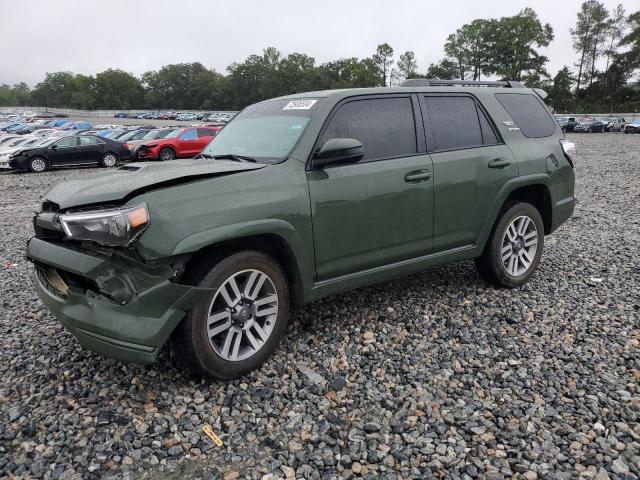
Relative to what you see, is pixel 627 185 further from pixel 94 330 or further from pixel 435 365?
pixel 94 330

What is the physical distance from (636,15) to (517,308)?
312ft

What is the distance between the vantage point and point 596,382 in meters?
3.09

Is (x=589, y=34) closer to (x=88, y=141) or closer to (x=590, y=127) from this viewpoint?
(x=590, y=127)

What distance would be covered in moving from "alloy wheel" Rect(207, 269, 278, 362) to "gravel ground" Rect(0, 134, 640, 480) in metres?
0.24

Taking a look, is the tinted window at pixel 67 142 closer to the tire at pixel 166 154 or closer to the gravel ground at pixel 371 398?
the tire at pixel 166 154

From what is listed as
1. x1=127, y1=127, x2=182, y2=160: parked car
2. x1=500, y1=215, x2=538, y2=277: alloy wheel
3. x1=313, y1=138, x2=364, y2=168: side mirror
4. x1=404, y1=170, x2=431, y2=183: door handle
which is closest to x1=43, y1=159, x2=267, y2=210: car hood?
x1=313, y1=138, x2=364, y2=168: side mirror

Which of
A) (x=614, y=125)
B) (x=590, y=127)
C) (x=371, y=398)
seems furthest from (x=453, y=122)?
(x=614, y=125)

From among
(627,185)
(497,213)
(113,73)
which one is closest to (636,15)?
(627,185)

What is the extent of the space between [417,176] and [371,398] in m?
1.72

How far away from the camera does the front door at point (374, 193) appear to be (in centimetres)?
338

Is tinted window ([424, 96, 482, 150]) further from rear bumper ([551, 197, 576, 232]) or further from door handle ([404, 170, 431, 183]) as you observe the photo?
rear bumper ([551, 197, 576, 232])

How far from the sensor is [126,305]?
8.81ft

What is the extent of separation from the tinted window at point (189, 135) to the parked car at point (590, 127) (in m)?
38.1

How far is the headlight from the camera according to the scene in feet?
8.62
